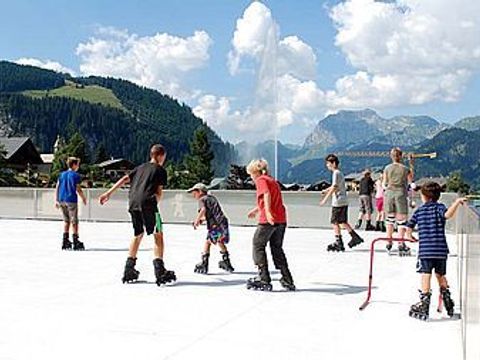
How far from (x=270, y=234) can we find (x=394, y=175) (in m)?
4.36

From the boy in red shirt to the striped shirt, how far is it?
1.86m

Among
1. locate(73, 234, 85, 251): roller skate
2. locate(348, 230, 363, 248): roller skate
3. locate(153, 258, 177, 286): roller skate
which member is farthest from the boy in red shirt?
locate(73, 234, 85, 251): roller skate

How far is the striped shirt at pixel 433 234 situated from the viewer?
254 inches

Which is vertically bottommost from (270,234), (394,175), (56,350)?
(56,350)

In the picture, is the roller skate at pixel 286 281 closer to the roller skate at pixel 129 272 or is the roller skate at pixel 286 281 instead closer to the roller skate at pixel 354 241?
the roller skate at pixel 129 272

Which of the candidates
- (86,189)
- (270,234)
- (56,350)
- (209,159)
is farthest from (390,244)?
(209,159)

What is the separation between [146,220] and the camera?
8.12 metres

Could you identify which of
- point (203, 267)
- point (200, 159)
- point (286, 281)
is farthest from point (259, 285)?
point (200, 159)

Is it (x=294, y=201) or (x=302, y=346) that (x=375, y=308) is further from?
(x=294, y=201)

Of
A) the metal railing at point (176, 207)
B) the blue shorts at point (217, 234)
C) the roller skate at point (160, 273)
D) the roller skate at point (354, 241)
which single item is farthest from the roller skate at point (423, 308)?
the metal railing at point (176, 207)

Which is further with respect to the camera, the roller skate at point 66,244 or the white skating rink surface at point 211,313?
the roller skate at point 66,244

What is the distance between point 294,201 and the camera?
17859 millimetres

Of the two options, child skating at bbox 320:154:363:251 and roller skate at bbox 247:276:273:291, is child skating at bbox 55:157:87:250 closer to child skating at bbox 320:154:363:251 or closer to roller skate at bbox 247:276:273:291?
child skating at bbox 320:154:363:251

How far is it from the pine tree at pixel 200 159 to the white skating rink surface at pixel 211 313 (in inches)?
4494
